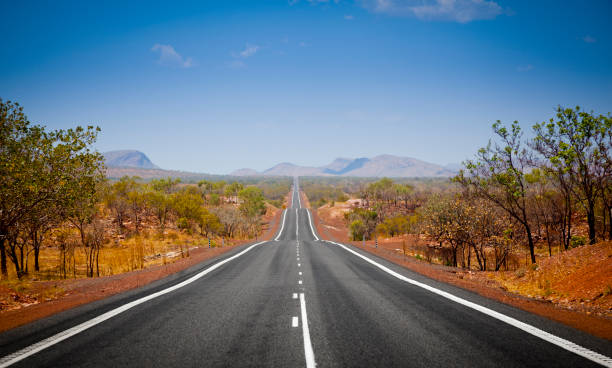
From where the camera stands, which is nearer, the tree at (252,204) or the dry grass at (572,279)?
the dry grass at (572,279)

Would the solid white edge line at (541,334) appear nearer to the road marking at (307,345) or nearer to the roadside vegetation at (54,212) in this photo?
the road marking at (307,345)

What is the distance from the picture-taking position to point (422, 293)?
9.30 meters

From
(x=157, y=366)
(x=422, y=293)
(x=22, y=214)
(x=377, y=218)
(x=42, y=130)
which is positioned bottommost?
(x=377, y=218)

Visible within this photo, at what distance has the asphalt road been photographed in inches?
182

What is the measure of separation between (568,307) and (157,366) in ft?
34.9

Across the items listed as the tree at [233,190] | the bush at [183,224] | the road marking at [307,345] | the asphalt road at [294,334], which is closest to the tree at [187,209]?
the bush at [183,224]

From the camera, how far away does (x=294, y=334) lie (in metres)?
5.74

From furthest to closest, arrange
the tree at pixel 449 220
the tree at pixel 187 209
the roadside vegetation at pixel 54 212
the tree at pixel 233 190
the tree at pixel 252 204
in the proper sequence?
the tree at pixel 233 190
the tree at pixel 252 204
the tree at pixel 187 209
the tree at pixel 449 220
the roadside vegetation at pixel 54 212

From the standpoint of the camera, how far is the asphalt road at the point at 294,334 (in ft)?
15.2

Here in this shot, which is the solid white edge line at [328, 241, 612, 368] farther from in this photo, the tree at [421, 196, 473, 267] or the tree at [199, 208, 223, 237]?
the tree at [199, 208, 223, 237]

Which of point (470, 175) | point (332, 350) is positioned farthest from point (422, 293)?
point (470, 175)

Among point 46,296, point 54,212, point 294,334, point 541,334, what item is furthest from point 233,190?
point 541,334

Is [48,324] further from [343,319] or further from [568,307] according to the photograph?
[568,307]

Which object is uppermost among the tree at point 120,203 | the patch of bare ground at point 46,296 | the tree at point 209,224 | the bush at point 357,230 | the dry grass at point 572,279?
the tree at point 120,203
